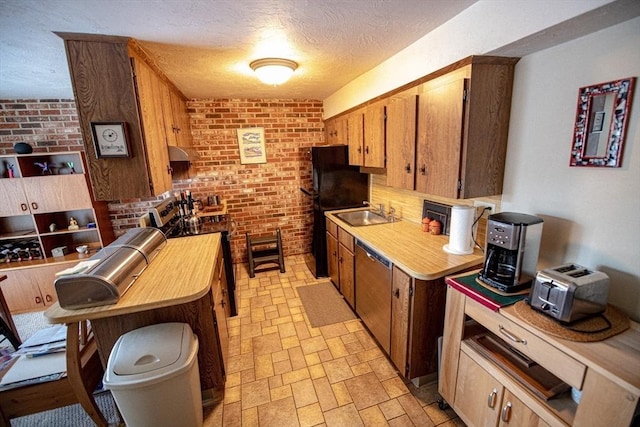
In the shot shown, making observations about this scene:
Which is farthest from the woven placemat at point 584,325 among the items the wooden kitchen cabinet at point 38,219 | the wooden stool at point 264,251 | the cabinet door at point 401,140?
the wooden kitchen cabinet at point 38,219

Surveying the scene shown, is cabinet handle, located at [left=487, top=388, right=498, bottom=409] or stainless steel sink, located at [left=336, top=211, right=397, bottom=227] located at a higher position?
stainless steel sink, located at [left=336, top=211, right=397, bottom=227]

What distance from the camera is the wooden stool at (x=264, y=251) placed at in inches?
143

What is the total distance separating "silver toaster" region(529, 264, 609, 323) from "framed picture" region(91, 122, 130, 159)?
2.45 meters

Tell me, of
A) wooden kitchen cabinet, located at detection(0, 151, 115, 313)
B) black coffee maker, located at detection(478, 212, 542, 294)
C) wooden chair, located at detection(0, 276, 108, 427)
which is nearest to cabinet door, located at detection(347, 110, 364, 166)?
black coffee maker, located at detection(478, 212, 542, 294)

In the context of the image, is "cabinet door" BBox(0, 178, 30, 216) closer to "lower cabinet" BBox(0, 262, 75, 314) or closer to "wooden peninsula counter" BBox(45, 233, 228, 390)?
"lower cabinet" BBox(0, 262, 75, 314)

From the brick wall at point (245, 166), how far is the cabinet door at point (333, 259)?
1.04 metres

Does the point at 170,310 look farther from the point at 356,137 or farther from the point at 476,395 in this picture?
the point at 356,137

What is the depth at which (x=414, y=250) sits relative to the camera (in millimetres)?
1909

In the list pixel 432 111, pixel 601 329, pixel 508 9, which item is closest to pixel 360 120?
pixel 432 111

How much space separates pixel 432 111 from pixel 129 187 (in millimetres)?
2137

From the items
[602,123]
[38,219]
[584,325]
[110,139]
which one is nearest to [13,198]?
[38,219]

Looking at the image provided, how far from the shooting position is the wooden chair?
1423mm

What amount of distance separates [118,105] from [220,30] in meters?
0.82

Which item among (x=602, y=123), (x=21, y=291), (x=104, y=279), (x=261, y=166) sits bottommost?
(x=21, y=291)
